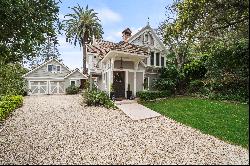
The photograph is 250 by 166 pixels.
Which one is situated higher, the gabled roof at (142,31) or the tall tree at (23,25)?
the gabled roof at (142,31)

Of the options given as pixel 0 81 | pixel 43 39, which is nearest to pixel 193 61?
pixel 0 81

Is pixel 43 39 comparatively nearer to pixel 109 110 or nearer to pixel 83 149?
pixel 83 149

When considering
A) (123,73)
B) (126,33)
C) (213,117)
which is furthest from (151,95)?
(126,33)

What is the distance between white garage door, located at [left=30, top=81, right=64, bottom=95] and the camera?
42.8 metres

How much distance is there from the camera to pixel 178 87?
28891mm

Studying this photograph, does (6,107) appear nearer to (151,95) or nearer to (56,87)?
(151,95)

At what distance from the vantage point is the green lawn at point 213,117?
1238 cm

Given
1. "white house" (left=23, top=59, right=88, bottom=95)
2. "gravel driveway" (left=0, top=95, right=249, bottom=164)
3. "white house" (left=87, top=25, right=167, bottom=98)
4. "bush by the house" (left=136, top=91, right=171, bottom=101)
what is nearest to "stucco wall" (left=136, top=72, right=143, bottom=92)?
"white house" (left=87, top=25, right=167, bottom=98)

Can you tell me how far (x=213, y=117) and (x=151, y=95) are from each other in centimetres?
907

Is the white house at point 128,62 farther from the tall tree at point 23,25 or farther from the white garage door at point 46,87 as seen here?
the white garage door at point 46,87

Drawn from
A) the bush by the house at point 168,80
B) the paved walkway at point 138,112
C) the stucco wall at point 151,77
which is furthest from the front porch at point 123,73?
the paved walkway at point 138,112

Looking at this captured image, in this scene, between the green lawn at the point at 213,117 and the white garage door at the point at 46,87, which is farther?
the white garage door at the point at 46,87

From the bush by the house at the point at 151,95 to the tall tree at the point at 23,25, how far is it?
13.0 meters

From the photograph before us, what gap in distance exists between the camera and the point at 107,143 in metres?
11.2
